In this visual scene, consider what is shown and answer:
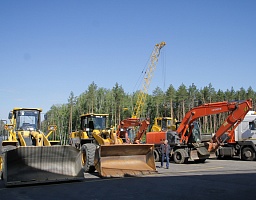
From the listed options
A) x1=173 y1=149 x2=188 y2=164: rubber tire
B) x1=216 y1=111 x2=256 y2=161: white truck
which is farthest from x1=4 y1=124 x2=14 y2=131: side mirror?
x1=216 y1=111 x2=256 y2=161: white truck

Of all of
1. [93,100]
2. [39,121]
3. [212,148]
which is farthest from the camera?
[93,100]

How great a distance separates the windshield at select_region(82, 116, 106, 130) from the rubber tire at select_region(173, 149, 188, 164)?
528 centimetres

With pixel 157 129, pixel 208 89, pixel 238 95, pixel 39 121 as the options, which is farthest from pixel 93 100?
pixel 39 121

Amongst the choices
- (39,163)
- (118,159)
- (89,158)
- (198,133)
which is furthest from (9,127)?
(198,133)

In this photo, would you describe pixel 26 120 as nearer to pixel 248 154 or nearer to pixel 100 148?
pixel 100 148

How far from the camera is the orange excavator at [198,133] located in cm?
2018

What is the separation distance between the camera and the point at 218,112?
20328 mm

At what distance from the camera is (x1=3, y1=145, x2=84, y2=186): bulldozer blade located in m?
11.1

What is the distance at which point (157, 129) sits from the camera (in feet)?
92.3

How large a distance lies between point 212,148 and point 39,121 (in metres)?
11.1

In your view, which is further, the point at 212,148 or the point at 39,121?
the point at 212,148

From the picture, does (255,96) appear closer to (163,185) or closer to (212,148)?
(212,148)

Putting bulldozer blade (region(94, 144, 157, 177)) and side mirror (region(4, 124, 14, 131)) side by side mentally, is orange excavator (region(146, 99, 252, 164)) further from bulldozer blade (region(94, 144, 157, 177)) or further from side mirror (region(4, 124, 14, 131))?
side mirror (region(4, 124, 14, 131))

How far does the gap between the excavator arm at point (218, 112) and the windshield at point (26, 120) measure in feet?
32.5
